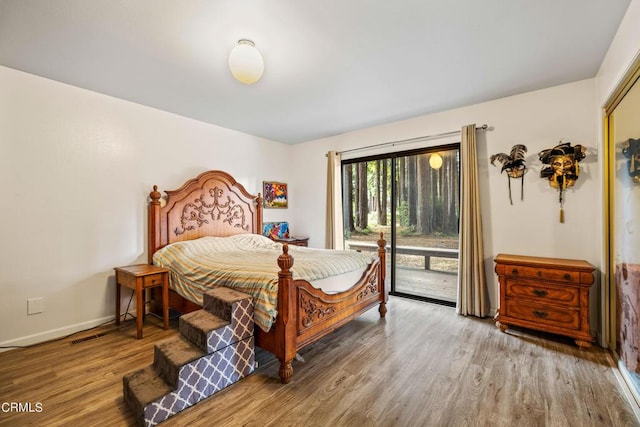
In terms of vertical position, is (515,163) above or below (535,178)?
above

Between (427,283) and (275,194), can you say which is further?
(275,194)

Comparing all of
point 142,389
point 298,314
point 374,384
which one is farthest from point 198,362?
point 374,384

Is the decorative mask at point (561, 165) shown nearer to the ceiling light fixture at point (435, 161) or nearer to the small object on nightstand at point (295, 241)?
the ceiling light fixture at point (435, 161)

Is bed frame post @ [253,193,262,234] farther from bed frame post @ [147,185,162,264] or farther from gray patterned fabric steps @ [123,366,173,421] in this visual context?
gray patterned fabric steps @ [123,366,173,421]

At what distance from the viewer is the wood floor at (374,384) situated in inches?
66.2

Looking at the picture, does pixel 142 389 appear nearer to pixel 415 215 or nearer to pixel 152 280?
pixel 152 280

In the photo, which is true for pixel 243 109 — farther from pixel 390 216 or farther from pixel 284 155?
pixel 390 216

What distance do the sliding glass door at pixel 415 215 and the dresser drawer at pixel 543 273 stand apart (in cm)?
96

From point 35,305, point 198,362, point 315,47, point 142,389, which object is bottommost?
point 142,389

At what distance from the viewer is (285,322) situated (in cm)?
204

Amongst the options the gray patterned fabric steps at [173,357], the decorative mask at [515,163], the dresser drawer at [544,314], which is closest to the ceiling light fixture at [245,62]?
the gray patterned fabric steps at [173,357]

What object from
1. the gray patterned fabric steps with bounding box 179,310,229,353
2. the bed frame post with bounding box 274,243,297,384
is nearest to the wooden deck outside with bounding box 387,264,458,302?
the bed frame post with bounding box 274,243,297,384

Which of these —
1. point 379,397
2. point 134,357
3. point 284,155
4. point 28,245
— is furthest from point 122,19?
point 284,155

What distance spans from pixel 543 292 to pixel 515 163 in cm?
141
